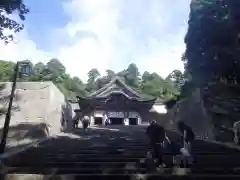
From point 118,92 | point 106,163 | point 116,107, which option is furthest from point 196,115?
point 106,163

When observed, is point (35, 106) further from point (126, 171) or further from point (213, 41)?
point (126, 171)

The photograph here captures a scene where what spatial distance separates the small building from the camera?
43188mm

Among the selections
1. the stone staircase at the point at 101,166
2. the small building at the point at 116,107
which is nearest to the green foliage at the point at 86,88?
the small building at the point at 116,107

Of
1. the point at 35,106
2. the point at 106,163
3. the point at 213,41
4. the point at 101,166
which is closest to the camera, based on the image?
the point at 101,166

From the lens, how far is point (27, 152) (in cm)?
1296

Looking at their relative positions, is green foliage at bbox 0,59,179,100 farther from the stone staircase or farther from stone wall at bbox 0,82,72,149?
the stone staircase

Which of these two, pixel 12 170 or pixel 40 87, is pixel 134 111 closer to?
pixel 40 87

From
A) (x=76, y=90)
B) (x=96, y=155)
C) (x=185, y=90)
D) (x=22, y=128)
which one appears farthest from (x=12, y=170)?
(x=76, y=90)

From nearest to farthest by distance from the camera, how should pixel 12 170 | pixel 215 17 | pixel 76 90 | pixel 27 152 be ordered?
pixel 12 170 < pixel 27 152 < pixel 215 17 < pixel 76 90

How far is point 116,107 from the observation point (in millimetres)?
43688

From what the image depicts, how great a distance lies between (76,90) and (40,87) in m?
A: 40.3

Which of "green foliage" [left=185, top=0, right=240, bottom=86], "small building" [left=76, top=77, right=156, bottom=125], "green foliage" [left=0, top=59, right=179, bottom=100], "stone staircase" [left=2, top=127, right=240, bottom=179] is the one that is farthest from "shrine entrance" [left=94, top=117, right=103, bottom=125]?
"stone staircase" [left=2, top=127, right=240, bottom=179]

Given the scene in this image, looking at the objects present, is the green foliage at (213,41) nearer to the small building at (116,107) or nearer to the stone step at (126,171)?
the stone step at (126,171)

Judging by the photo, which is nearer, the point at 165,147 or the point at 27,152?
the point at 165,147
